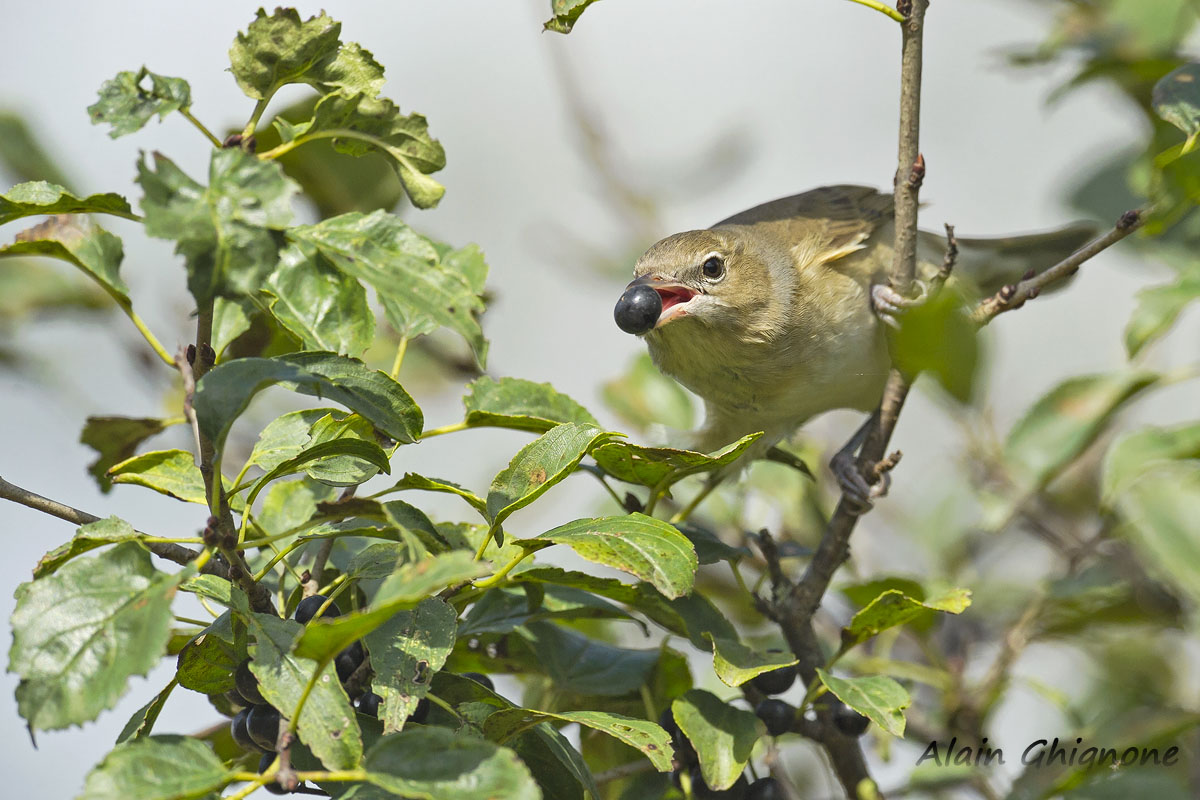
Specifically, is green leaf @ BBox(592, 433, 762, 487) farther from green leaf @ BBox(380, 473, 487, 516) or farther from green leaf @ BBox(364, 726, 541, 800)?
green leaf @ BBox(364, 726, 541, 800)

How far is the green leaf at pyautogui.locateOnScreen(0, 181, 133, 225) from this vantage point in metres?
1.54

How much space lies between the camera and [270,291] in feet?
5.74

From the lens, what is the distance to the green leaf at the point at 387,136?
1.58 metres

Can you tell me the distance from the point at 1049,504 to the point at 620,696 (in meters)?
2.30

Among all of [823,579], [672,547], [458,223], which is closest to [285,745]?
[672,547]

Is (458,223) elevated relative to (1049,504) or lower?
elevated

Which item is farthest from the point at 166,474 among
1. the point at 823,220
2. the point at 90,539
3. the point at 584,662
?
the point at 823,220

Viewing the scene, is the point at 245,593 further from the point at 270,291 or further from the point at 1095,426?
the point at 1095,426

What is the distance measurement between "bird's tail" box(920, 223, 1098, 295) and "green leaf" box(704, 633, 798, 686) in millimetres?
2274

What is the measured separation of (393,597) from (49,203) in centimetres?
84

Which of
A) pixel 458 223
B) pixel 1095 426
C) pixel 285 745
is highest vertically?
pixel 458 223

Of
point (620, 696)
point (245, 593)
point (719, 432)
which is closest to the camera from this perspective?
point (245, 593)

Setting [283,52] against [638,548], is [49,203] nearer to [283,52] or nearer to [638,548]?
[283,52]

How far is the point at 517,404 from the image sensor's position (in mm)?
2195
